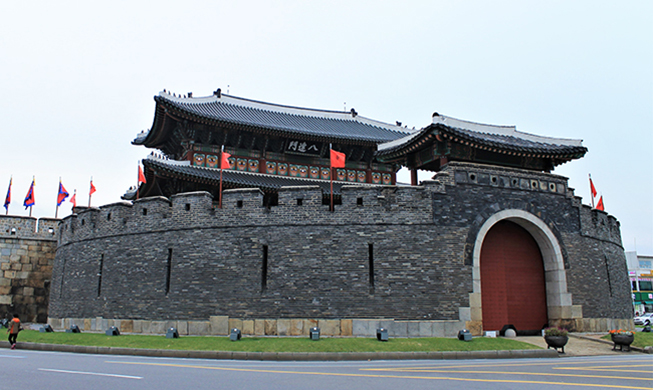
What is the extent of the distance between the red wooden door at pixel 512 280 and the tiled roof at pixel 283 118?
8.75 m

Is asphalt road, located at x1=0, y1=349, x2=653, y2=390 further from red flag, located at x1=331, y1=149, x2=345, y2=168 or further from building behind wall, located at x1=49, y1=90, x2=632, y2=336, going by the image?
red flag, located at x1=331, y1=149, x2=345, y2=168

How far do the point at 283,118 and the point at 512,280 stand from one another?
1329 cm

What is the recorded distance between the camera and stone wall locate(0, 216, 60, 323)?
22.2 m

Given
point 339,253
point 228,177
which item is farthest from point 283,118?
point 339,253

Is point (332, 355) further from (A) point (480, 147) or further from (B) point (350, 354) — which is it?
(A) point (480, 147)

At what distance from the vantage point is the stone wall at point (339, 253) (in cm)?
1423

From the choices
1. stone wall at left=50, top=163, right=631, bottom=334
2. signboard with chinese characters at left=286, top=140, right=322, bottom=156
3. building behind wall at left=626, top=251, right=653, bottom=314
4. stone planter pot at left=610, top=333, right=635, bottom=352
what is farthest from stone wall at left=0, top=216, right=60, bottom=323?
building behind wall at left=626, top=251, right=653, bottom=314

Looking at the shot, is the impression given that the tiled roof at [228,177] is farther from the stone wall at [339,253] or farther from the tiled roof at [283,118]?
the stone wall at [339,253]

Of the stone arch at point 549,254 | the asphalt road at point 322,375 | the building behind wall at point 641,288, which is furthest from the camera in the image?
the building behind wall at point 641,288

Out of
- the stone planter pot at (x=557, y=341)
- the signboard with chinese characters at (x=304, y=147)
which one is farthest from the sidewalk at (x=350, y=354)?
the signboard with chinese characters at (x=304, y=147)

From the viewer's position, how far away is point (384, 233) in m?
14.6

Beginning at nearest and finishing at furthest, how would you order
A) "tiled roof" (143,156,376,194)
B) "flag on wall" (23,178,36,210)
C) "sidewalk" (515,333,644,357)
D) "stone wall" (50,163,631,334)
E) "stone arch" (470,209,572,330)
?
"sidewalk" (515,333,644,357)
"stone wall" (50,163,631,334)
"stone arch" (470,209,572,330)
"tiled roof" (143,156,376,194)
"flag on wall" (23,178,36,210)

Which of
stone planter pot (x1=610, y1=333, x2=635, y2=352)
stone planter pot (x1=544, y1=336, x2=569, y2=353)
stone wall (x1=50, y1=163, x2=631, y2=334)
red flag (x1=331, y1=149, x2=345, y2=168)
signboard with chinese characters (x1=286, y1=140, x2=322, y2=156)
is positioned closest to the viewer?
stone planter pot (x1=544, y1=336, x2=569, y2=353)

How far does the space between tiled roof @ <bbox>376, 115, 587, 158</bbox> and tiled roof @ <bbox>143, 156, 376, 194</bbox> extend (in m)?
3.61
